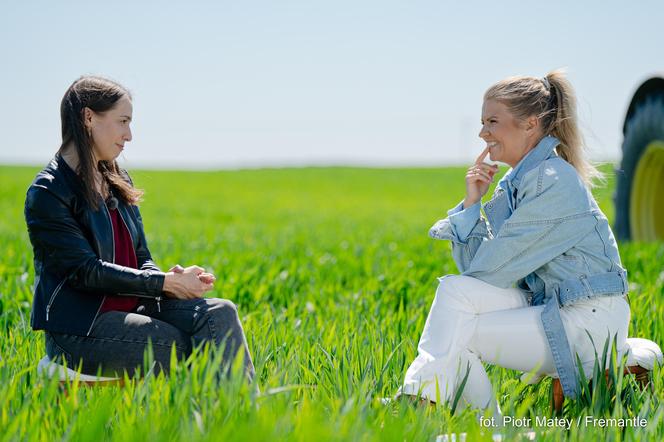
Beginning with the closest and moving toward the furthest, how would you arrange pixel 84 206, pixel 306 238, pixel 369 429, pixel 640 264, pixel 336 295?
pixel 369 429 → pixel 84 206 → pixel 336 295 → pixel 640 264 → pixel 306 238

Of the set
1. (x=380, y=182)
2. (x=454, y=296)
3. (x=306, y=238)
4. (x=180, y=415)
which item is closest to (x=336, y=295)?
(x=454, y=296)

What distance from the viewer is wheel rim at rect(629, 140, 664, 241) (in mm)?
9047

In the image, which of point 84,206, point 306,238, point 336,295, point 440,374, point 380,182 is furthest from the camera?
point 380,182

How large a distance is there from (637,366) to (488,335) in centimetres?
68

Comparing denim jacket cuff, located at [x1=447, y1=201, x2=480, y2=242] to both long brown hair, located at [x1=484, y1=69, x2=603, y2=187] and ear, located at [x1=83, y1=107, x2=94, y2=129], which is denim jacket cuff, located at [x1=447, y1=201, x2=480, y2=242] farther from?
ear, located at [x1=83, y1=107, x2=94, y2=129]

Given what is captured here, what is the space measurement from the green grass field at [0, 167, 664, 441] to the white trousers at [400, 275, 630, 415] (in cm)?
14

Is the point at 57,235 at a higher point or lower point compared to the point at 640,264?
higher

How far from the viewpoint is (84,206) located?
3484mm

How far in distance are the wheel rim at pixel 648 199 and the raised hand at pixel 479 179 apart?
5.59 m

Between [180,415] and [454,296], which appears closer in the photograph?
[180,415]

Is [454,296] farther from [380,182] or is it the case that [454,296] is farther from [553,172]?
[380,182]

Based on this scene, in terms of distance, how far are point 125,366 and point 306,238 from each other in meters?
8.92

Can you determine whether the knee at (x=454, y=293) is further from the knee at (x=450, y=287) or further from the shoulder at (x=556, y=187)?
the shoulder at (x=556, y=187)

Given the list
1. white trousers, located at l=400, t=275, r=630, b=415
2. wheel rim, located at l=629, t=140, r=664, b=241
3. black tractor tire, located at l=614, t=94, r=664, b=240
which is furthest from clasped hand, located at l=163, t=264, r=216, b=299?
wheel rim, located at l=629, t=140, r=664, b=241
